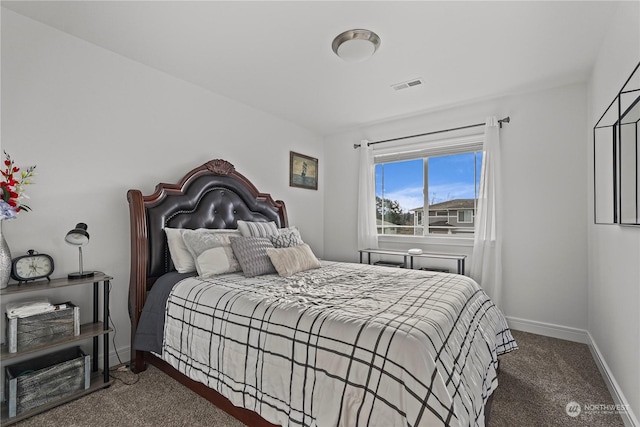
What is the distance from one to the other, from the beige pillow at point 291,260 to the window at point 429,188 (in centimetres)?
189

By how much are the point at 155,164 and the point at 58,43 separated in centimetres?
105

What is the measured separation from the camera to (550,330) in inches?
123

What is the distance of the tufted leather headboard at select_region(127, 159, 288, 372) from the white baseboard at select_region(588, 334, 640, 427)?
10.2ft

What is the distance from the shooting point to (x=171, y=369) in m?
2.24

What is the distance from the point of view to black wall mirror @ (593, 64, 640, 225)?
1.67 metres

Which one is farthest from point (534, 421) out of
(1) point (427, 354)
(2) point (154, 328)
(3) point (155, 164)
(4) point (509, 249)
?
(3) point (155, 164)

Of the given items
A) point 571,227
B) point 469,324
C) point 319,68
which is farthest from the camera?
point 571,227

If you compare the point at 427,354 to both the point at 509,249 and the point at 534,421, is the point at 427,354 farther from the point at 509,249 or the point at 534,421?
the point at 509,249

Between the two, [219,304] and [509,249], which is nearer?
[219,304]

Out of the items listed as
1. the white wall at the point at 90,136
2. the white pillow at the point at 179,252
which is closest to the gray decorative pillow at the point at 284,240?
Answer: the white pillow at the point at 179,252

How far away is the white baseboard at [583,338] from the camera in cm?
183

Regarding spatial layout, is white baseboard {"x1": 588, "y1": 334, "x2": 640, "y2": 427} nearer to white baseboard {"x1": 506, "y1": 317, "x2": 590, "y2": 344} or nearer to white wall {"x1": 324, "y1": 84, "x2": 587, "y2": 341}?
white baseboard {"x1": 506, "y1": 317, "x2": 590, "y2": 344}

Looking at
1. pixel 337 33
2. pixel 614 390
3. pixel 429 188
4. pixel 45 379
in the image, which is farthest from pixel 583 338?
pixel 45 379

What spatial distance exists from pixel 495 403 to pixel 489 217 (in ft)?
6.54
